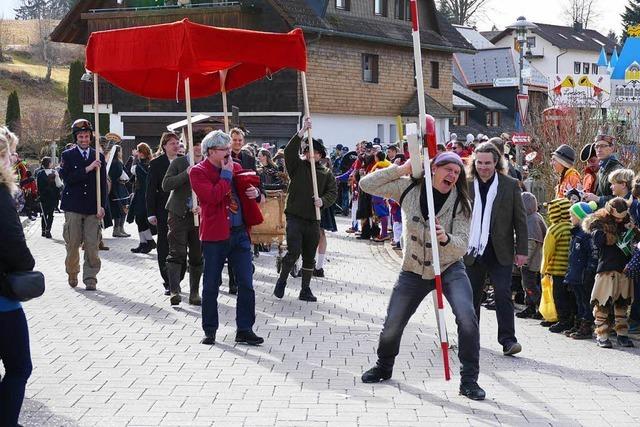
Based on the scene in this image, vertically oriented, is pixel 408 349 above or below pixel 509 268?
below

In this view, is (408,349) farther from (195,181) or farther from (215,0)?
(215,0)

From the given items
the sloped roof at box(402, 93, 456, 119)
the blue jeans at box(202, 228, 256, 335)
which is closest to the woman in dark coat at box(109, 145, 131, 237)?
the blue jeans at box(202, 228, 256, 335)

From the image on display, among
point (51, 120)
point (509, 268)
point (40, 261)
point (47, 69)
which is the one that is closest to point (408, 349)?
point (509, 268)

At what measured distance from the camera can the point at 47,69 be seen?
90.1 m

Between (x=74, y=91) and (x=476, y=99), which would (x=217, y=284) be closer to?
(x=74, y=91)

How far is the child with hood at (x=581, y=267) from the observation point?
10094 millimetres

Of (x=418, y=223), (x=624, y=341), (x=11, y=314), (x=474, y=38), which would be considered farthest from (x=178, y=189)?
(x=474, y=38)

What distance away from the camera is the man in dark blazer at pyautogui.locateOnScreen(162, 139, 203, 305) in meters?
11.9

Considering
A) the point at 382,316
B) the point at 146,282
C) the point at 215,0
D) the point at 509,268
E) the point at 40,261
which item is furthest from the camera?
the point at 215,0

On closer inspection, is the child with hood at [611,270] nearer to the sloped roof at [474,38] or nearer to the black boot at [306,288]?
the black boot at [306,288]

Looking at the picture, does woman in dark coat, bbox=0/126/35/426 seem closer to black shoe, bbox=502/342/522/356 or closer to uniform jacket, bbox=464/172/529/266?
uniform jacket, bbox=464/172/529/266

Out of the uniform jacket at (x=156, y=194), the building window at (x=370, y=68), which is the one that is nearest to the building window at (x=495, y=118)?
the building window at (x=370, y=68)

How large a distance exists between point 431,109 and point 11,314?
41109 mm

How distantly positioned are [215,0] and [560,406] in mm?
33216
